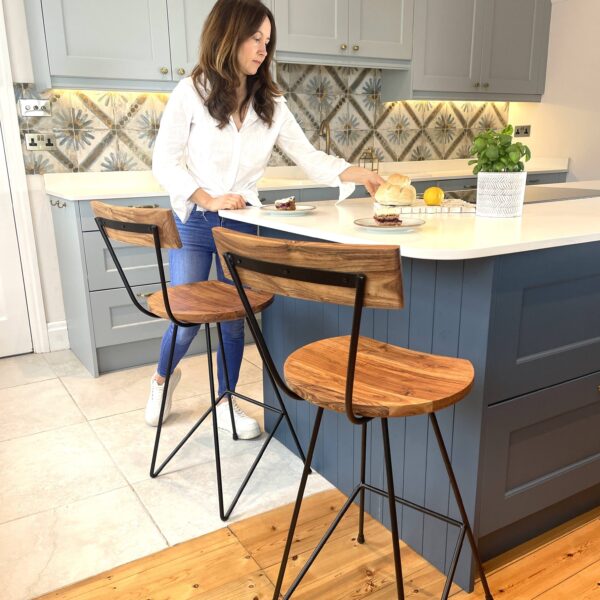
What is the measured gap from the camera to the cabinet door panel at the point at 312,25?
3.38 m

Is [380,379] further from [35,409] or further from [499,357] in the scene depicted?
[35,409]

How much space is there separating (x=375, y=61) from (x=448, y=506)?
2.99 m

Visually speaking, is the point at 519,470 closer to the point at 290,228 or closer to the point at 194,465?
the point at 290,228

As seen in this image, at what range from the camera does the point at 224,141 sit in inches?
80.6

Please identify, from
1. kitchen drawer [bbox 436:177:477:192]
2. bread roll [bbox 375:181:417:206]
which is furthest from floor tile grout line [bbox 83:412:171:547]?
kitchen drawer [bbox 436:177:477:192]

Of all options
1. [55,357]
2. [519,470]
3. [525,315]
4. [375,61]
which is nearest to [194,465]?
[519,470]

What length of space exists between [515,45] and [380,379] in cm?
382

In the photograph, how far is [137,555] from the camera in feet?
5.53

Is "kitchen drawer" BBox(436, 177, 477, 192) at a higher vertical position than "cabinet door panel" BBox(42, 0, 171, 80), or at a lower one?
lower

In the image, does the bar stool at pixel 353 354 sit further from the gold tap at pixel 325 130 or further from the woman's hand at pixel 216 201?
the gold tap at pixel 325 130

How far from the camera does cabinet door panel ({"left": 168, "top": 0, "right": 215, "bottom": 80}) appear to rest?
304 cm

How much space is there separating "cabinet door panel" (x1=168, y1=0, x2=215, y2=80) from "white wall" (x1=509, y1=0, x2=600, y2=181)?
2.65 metres

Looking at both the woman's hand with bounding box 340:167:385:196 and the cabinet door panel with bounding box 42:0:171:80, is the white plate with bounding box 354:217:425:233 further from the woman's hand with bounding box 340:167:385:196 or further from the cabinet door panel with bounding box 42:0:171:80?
the cabinet door panel with bounding box 42:0:171:80

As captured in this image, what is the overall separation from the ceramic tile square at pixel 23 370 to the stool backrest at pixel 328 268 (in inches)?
86.8
